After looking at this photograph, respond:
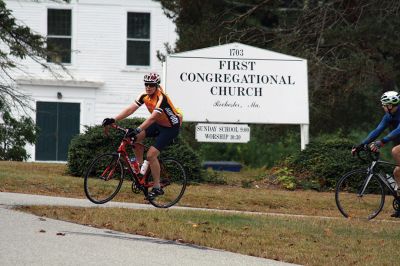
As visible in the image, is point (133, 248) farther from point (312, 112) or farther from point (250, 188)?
point (312, 112)

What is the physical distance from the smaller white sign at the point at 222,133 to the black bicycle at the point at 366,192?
644 cm

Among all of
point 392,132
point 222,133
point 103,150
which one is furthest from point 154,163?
point 222,133

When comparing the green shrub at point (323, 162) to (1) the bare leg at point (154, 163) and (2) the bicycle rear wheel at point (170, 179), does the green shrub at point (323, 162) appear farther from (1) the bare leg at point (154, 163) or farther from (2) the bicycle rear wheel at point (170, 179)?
(1) the bare leg at point (154, 163)

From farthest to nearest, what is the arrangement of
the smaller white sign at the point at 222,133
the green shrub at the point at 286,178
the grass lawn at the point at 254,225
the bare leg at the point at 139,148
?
1. the smaller white sign at the point at 222,133
2. the green shrub at the point at 286,178
3. the bare leg at the point at 139,148
4. the grass lawn at the point at 254,225

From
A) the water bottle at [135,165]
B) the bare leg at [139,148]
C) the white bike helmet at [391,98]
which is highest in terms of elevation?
the white bike helmet at [391,98]

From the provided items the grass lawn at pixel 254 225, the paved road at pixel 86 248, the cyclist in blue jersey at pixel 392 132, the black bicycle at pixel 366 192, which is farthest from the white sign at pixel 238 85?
the paved road at pixel 86 248

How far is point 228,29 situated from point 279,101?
19.2 ft

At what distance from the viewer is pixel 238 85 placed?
22.0 meters

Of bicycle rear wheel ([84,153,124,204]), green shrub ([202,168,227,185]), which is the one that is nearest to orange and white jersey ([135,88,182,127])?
bicycle rear wheel ([84,153,124,204])

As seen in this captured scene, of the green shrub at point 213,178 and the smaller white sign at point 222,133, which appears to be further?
the smaller white sign at point 222,133

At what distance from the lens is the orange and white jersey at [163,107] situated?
14.1m

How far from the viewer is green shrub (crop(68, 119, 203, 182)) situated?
1947cm

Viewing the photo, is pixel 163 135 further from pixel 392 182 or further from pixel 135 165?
pixel 392 182

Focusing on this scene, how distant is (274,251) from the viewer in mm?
11250
